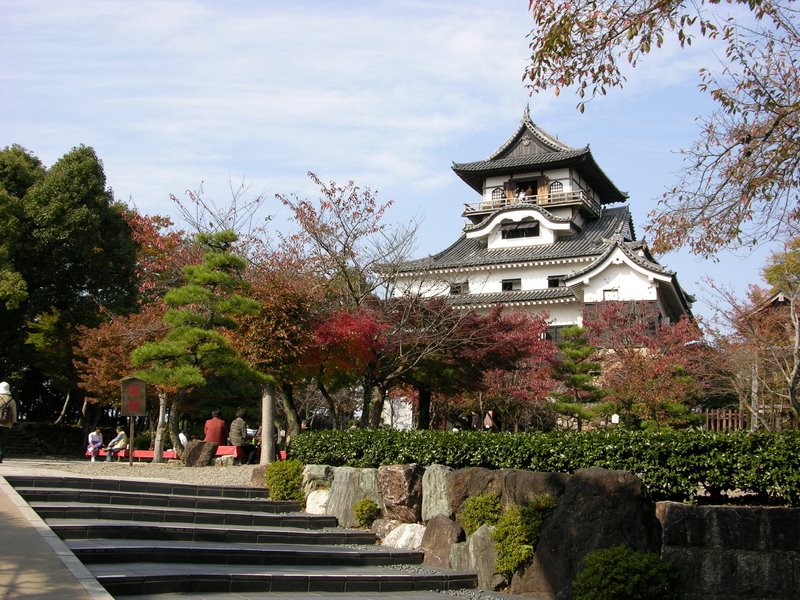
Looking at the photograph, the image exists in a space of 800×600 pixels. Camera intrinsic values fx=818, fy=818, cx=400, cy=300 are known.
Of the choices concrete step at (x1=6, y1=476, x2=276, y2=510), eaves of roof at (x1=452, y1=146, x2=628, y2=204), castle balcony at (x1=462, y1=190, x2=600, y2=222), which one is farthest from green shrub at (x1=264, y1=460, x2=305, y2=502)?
eaves of roof at (x1=452, y1=146, x2=628, y2=204)

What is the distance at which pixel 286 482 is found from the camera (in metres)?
13.6

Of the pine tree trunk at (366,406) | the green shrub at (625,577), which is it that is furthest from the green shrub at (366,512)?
the pine tree trunk at (366,406)

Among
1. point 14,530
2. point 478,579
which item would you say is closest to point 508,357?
point 478,579

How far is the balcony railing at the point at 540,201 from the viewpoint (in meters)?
42.6

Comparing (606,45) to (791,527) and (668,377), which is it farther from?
(668,377)

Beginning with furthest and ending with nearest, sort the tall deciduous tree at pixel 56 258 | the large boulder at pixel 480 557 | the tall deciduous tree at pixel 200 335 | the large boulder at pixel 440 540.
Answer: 1. the tall deciduous tree at pixel 56 258
2. the tall deciduous tree at pixel 200 335
3. the large boulder at pixel 440 540
4. the large boulder at pixel 480 557

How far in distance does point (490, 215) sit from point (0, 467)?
31.8 m

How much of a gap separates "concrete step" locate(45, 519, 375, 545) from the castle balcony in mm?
31666

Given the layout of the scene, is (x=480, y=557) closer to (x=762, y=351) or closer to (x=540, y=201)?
(x=762, y=351)

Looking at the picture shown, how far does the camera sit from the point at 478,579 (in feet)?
35.3

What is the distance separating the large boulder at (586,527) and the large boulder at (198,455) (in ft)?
27.2

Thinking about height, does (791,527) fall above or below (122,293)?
below

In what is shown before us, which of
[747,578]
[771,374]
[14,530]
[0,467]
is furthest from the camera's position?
[771,374]

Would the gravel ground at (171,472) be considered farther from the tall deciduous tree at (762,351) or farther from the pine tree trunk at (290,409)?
the tall deciduous tree at (762,351)
